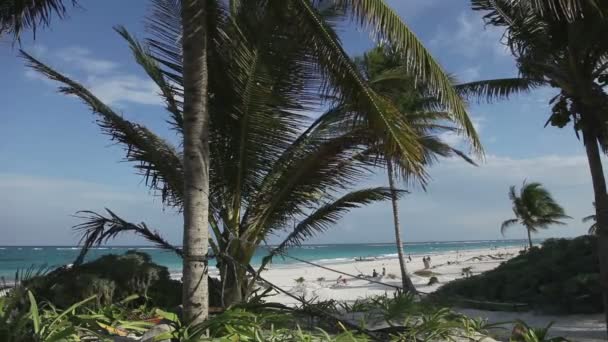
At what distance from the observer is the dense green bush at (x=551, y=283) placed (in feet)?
Result: 32.1

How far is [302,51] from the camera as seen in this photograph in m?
6.01

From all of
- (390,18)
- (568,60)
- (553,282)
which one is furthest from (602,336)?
(390,18)

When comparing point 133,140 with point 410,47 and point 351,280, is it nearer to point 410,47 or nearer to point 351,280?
point 410,47

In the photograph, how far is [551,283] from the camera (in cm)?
1074

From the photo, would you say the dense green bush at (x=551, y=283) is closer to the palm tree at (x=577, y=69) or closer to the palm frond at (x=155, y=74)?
the palm tree at (x=577, y=69)

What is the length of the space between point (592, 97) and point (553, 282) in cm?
497

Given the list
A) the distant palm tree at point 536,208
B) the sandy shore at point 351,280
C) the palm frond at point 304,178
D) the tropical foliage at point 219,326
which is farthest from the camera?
the distant palm tree at point 536,208

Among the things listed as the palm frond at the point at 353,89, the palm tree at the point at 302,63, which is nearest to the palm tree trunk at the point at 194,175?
the palm tree at the point at 302,63

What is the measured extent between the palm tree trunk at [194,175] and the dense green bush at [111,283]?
233cm

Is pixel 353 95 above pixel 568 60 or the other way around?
the other way around

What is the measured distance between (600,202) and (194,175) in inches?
239

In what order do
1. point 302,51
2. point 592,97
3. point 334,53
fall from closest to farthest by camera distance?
point 334,53, point 302,51, point 592,97

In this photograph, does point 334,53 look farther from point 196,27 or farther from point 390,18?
point 196,27

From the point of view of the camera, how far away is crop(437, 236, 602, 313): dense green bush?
9.79 meters
